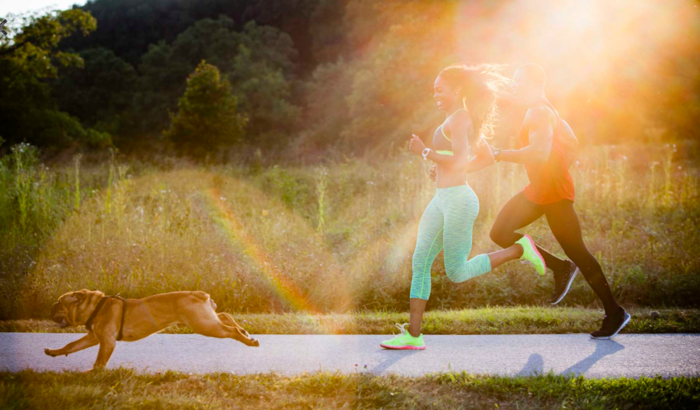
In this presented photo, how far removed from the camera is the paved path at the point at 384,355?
3.74 metres

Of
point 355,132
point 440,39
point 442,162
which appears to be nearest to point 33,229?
point 442,162

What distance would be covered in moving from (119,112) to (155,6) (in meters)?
13.1

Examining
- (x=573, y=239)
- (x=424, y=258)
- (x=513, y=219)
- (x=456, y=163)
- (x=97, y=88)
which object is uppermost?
(x=97, y=88)

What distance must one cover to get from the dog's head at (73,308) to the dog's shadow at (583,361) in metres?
2.62

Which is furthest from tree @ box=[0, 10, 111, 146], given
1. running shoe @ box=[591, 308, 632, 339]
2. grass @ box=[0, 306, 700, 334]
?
running shoe @ box=[591, 308, 632, 339]

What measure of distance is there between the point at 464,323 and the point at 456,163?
1.88 metres

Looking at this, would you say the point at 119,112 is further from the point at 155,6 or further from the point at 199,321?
the point at 199,321

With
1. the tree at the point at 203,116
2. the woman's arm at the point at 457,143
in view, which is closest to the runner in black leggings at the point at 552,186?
the woman's arm at the point at 457,143

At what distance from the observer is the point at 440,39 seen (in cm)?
2445

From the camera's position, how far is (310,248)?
7.25 meters

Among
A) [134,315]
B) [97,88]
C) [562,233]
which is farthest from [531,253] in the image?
[97,88]

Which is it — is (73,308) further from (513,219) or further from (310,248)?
(310,248)

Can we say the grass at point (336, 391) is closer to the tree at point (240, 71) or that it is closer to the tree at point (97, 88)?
the tree at point (240, 71)

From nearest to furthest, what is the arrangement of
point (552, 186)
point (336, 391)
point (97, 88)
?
point (336, 391) → point (552, 186) → point (97, 88)
